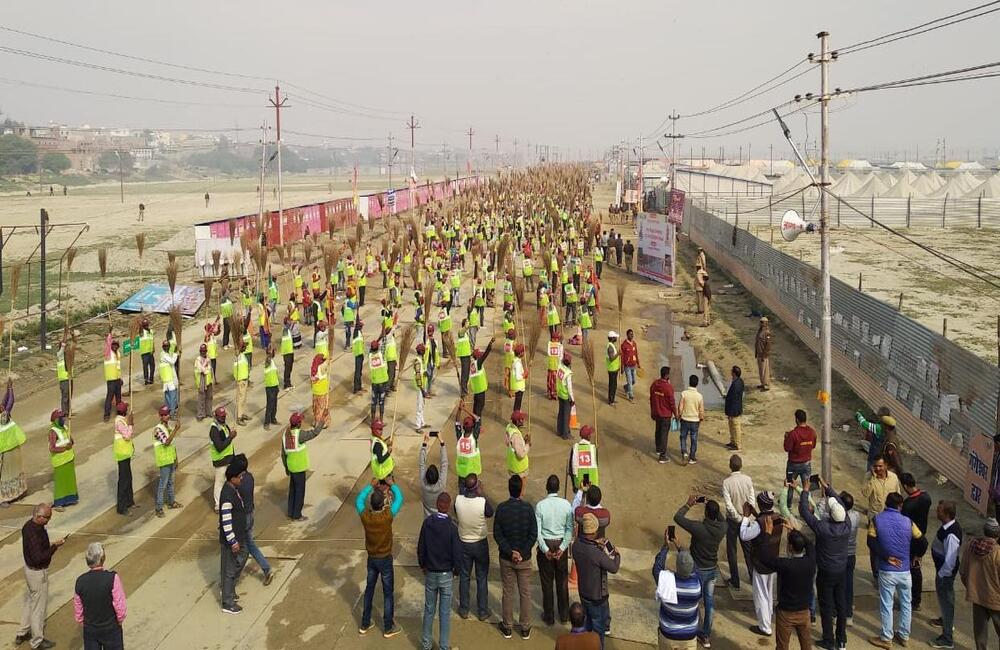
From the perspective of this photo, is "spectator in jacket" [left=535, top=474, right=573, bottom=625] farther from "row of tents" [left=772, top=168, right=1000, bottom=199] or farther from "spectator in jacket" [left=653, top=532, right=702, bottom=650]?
"row of tents" [left=772, top=168, right=1000, bottom=199]

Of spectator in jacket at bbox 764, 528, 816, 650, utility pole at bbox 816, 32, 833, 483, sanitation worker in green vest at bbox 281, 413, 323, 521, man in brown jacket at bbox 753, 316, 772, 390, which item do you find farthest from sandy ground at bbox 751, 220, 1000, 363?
sanitation worker in green vest at bbox 281, 413, 323, 521

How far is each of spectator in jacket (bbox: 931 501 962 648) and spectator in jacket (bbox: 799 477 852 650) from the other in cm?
96

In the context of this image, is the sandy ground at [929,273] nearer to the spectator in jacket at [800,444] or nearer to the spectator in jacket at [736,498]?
the spectator in jacket at [800,444]

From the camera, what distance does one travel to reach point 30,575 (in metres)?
7.69

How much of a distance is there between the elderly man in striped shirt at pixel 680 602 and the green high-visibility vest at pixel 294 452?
5.47m

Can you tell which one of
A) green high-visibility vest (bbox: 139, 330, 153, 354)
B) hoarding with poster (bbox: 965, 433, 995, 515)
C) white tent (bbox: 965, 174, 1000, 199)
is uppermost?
white tent (bbox: 965, 174, 1000, 199)

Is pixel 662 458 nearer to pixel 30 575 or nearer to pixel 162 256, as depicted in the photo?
pixel 30 575

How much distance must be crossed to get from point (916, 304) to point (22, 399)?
79.0ft

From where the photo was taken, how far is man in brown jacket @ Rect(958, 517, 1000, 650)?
6.89 m

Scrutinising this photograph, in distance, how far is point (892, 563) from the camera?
7.51 meters

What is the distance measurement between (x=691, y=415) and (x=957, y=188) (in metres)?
55.6

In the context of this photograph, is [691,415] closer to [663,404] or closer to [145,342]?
[663,404]

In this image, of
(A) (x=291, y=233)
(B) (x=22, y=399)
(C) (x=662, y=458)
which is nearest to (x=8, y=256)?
(A) (x=291, y=233)

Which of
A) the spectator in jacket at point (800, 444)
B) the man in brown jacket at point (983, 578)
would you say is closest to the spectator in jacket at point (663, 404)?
the spectator in jacket at point (800, 444)
